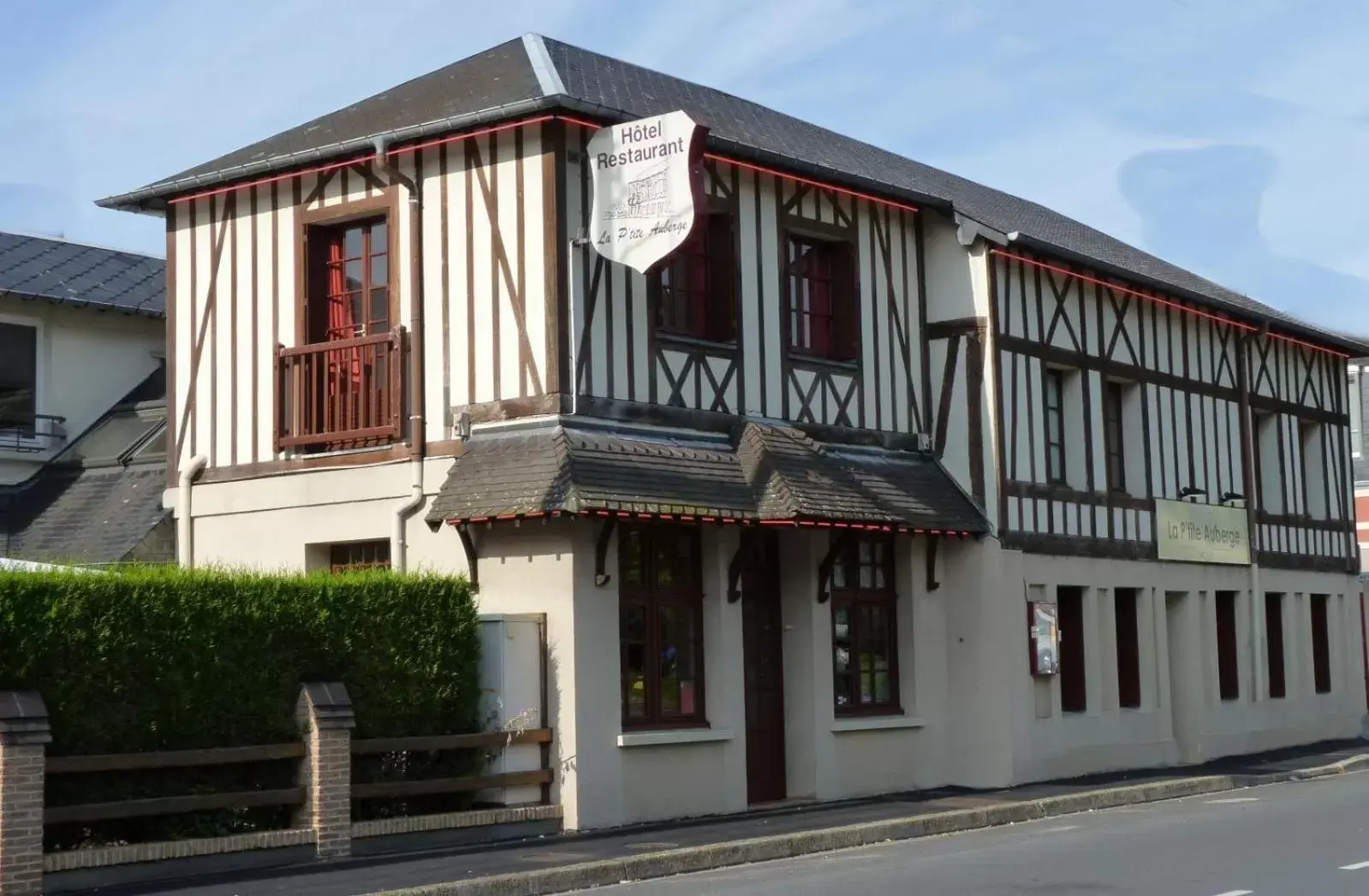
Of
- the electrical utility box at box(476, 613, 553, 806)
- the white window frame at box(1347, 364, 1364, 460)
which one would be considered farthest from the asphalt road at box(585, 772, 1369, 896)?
the white window frame at box(1347, 364, 1364, 460)

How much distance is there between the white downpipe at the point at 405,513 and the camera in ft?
54.2

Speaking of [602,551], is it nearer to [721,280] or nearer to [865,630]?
[721,280]

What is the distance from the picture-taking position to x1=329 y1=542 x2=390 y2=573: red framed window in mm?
17047

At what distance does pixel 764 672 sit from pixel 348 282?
529 cm

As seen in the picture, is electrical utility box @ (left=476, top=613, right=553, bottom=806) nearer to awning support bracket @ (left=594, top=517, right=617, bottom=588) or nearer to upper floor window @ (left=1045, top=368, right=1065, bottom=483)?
awning support bracket @ (left=594, top=517, right=617, bottom=588)

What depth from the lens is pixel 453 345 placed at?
54.2ft

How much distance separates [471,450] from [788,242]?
4179mm

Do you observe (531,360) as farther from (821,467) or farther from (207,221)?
(207,221)

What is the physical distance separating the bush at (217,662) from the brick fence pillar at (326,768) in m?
0.15

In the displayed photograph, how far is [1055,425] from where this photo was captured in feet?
71.5

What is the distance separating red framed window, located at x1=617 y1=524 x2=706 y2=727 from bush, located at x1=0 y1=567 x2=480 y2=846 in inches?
64.1

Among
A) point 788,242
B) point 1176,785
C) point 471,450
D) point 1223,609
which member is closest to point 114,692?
point 471,450

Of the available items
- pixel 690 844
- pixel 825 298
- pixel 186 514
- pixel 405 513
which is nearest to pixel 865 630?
pixel 825 298

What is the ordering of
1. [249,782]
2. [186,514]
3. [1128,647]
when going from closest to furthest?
1. [249,782]
2. [186,514]
3. [1128,647]
